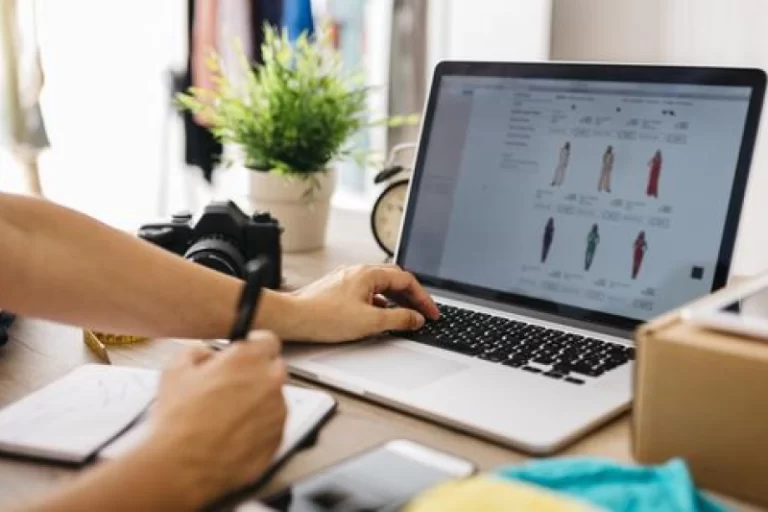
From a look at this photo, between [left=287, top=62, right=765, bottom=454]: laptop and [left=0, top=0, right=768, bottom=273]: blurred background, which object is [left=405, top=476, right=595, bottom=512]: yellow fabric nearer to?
[left=287, top=62, right=765, bottom=454]: laptop

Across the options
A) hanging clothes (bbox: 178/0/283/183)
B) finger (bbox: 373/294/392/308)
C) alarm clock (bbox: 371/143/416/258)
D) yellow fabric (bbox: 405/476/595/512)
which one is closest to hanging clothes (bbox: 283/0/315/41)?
hanging clothes (bbox: 178/0/283/183)

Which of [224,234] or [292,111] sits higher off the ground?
[292,111]

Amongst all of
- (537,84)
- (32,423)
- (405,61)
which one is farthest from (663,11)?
(32,423)

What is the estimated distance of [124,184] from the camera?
7.36ft

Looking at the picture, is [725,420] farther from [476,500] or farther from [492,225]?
[492,225]

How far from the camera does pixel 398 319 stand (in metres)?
1.00

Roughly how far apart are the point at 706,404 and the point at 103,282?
0.56 meters

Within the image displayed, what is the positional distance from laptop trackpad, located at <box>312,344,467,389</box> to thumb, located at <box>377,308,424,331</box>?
26 mm

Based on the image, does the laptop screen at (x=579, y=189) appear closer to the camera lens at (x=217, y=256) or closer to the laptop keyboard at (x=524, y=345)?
the laptop keyboard at (x=524, y=345)

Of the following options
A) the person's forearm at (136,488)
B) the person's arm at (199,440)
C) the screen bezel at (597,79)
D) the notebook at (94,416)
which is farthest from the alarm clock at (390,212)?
the person's forearm at (136,488)

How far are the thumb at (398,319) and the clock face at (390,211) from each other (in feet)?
1.25

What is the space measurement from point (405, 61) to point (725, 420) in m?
1.37

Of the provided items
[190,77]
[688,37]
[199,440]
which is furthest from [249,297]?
[190,77]

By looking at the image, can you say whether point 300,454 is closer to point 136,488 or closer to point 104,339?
point 136,488
